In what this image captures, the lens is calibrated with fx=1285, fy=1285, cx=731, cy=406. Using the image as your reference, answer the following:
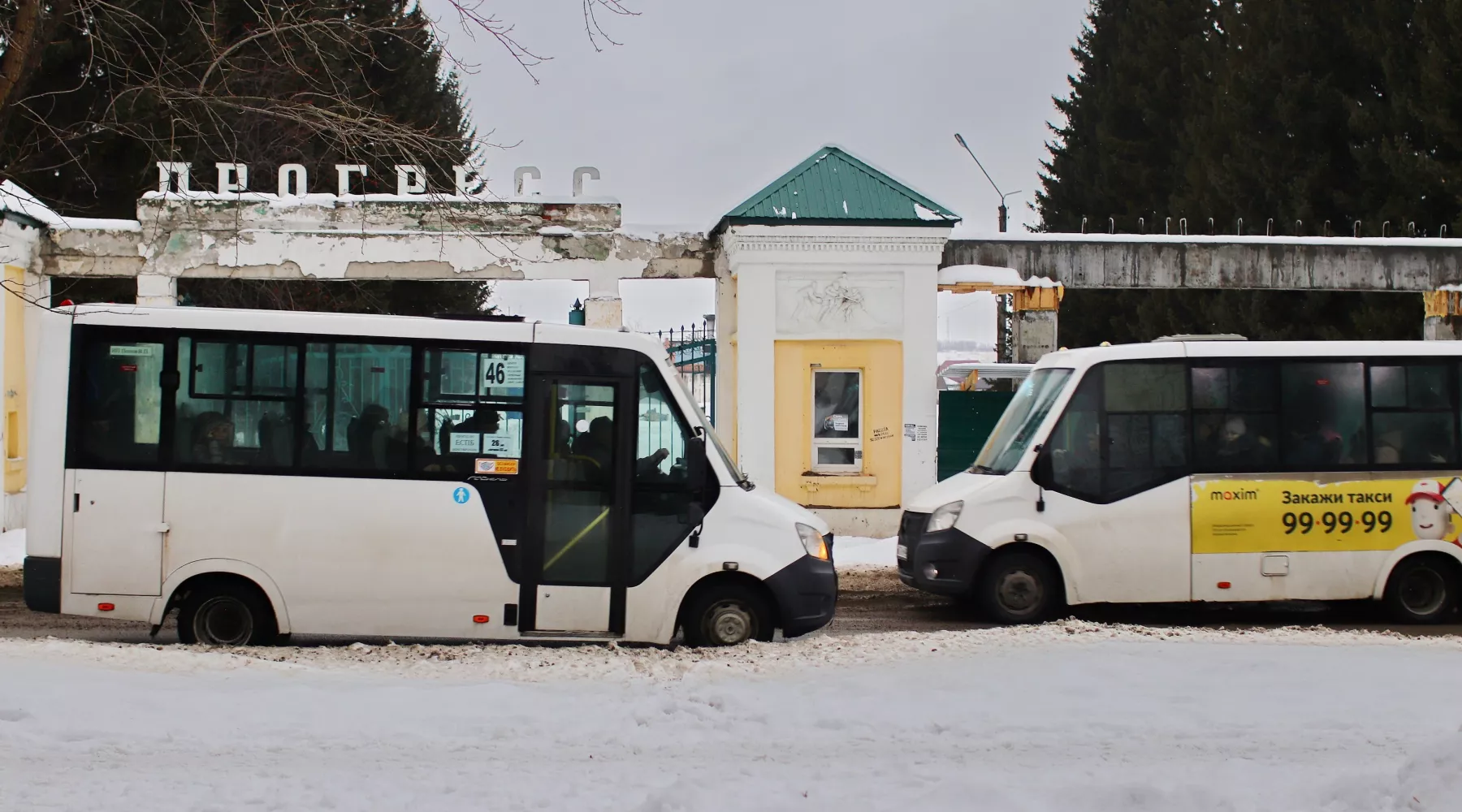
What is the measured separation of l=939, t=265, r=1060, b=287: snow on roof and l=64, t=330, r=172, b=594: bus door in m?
11.1

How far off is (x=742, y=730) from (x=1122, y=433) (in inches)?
235

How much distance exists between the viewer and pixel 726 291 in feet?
59.3

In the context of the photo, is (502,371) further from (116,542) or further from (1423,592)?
(1423,592)

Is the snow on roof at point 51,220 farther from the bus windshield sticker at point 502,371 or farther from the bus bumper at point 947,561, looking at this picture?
the bus bumper at point 947,561

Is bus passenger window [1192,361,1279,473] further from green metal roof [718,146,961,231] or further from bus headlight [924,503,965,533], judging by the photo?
green metal roof [718,146,961,231]

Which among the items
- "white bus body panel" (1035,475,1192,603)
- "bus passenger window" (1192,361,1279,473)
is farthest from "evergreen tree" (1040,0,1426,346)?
"white bus body panel" (1035,475,1192,603)

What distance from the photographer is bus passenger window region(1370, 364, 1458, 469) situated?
1134 centimetres

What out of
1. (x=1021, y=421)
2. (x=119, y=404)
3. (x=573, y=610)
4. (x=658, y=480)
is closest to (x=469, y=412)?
(x=658, y=480)

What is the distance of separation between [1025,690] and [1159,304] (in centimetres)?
3296

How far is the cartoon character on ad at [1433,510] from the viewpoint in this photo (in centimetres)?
1121

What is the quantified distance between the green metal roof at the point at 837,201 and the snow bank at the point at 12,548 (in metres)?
9.53

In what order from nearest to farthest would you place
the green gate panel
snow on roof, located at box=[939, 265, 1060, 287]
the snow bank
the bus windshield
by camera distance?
1. the bus windshield
2. the snow bank
3. snow on roof, located at box=[939, 265, 1060, 287]
4. the green gate panel

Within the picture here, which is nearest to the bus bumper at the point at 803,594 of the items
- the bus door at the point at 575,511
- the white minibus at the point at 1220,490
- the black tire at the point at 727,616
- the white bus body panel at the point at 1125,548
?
the black tire at the point at 727,616

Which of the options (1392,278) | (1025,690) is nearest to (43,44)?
(1025,690)
